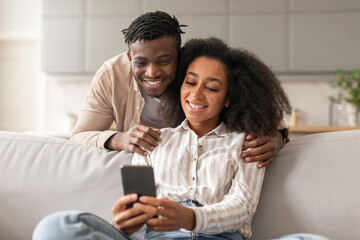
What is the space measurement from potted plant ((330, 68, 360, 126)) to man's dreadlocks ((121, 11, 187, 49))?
8.15ft

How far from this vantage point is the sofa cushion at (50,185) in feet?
4.74

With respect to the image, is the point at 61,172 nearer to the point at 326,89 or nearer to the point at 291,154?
the point at 291,154

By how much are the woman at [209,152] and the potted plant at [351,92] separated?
2.41 metres

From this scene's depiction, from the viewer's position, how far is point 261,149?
1350 millimetres

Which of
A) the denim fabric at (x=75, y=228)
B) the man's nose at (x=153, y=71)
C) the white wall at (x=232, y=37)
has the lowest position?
the denim fabric at (x=75, y=228)

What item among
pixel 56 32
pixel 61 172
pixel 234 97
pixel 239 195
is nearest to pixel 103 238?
pixel 239 195

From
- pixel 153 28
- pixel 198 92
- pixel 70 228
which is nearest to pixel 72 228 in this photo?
pixel 70 228

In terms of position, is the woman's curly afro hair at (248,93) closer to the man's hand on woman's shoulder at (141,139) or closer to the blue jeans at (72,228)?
the man's hand on woman's shoulder at (141,139)

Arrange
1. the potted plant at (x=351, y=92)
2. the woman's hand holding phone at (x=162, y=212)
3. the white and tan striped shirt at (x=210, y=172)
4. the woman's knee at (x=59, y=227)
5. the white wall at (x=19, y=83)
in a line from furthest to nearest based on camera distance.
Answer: the white wall at (x=19, y=83)
the potted plant at (x=351, y=92)
the white and tan striped shirt at (x=210, y=172)
the woman's hand holding phone at (x=162, y=212)
the woman's knee at (x=59, y=227)

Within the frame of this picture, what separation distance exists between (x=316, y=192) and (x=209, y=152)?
379 mm

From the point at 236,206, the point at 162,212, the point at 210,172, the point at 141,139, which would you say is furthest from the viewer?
the point at 141,139

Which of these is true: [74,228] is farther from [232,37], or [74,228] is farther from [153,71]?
[232,37]

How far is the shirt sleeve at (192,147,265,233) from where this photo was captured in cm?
111

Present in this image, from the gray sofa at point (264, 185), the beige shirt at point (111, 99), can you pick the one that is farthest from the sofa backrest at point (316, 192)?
the beige shirt at point (111, 99)
